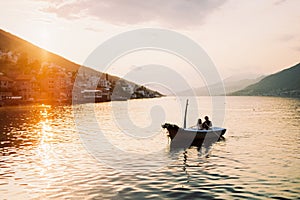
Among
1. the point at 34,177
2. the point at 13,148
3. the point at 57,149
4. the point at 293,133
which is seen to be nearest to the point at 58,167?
the point at 34,177

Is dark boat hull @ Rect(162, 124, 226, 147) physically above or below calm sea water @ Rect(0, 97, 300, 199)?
above

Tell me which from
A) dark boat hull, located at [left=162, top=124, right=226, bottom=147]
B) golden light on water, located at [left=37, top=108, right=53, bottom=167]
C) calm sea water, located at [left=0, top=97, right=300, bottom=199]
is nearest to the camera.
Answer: calm sea water, located at [left=0, top=97, right=300, bottom=199]

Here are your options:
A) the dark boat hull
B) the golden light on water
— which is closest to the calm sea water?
the golden light on water

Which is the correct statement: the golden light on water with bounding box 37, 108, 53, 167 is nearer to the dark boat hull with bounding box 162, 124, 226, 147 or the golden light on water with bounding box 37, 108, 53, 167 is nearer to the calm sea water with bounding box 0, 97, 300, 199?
the calm sea water with bounding box 0, 97, 300, 199

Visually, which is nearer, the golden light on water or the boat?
the golden light on water

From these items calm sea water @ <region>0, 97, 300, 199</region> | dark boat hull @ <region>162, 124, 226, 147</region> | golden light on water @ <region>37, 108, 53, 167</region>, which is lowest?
calm sea water @ <region>0, 97, 300, 199</region>

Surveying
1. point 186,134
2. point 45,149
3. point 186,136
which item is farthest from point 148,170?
point 45,149

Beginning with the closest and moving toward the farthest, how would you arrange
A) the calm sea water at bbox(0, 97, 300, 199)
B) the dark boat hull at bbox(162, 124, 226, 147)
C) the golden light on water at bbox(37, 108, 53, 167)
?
the calm sea water at bbox(0, 97, 300, 199) → the golden light on water at bbox(37, 108, 53, 167) → the dark boat hull at bbox(162, 124, 226, 147)

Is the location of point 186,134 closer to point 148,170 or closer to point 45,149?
point 148,170

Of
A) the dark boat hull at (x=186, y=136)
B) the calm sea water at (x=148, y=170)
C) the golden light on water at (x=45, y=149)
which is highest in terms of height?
the dark boat hull at (x=186, y=136)

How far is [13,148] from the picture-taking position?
4362cm

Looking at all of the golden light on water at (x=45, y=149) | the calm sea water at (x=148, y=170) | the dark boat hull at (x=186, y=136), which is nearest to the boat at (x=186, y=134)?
the dark boat hull at (x=186, y=136)

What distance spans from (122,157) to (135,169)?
682 centimetres

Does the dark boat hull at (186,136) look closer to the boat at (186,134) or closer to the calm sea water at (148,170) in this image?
the boat at (186,134)
